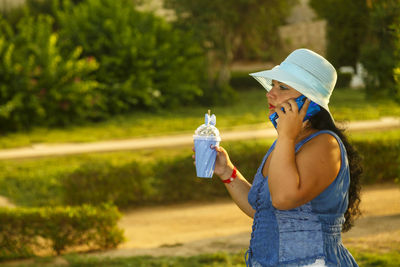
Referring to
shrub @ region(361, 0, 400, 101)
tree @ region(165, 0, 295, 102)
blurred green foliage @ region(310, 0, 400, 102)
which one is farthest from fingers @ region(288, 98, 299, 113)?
tree @ region(165, 0, 295, 102)

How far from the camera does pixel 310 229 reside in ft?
7.99

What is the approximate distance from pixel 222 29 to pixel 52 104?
827 cm

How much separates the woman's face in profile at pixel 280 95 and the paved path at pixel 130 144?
393 inches

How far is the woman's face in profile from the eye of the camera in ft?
8.18

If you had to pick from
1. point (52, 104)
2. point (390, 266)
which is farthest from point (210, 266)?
point (52, 104)

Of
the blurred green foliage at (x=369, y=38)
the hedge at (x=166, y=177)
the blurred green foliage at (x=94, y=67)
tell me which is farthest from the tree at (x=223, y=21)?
the hedge at (x=166, y=177)

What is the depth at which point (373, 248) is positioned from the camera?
618cm

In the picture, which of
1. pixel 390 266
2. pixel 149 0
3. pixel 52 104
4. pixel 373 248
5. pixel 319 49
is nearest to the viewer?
pixel 390 266

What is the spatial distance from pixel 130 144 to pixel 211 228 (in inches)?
212

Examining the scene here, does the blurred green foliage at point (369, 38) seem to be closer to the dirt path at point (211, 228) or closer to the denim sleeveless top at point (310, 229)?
the dirt path at point (211, 228)

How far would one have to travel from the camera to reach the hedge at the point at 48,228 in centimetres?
663

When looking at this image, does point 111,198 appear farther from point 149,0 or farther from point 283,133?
point 149,0

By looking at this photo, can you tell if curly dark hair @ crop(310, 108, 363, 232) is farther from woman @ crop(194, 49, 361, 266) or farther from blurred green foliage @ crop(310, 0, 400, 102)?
blurred green foliage @ crop(310, 0, 400, 102)

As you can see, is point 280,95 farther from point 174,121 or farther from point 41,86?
point 174,121
